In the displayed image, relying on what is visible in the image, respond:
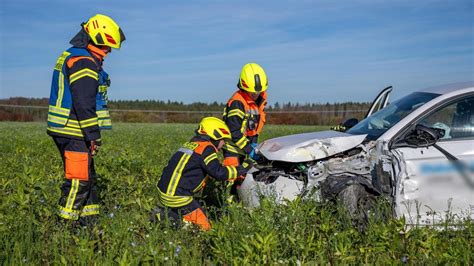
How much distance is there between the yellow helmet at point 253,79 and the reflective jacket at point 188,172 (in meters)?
1.71

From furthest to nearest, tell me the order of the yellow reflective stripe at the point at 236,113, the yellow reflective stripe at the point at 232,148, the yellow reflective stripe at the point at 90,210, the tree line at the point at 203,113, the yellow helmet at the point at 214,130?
1. the tree line at the point at 203,113
2. the yellow reflective stripe at the point at 236,113
3. the yellow reflective stripe at the point at 232,148
4. the yellow helmet at the point at 214,130
5. the yellow reflective stripe at the point at 90,210

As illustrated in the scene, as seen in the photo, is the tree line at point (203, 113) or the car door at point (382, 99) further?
the tree line at point (203, 113)

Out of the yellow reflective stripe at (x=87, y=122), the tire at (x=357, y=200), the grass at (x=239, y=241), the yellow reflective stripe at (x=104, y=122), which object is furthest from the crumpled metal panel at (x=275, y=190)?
the yellow reflective stripe at (x=87, y=122)

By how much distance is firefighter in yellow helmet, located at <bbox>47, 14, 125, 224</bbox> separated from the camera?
5.37 m

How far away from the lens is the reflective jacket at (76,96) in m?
5.36

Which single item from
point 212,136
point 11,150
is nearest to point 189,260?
point 212,136

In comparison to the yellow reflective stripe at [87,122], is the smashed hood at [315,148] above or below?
below

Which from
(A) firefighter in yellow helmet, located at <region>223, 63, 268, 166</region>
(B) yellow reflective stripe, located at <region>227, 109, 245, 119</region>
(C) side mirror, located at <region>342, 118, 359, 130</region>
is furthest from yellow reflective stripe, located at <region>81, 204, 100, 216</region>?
(C) side mirror, located at <region>342, 118, 359, 130</region>

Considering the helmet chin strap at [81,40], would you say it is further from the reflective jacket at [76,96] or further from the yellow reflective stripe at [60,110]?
the yellow reflective stripe at [60,110]

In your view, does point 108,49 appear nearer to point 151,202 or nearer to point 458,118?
point 151,202

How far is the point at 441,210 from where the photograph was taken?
522 centimetres

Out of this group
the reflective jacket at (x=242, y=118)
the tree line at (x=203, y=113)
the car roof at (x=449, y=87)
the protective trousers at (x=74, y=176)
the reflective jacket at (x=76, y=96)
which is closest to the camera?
the reflective jacket at (x=76, y=96)

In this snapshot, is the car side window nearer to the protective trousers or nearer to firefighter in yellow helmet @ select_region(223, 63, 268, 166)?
firefighter in yellow helmet @ select_region(223, 63, 268, 166)

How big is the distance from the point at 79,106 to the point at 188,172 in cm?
135
